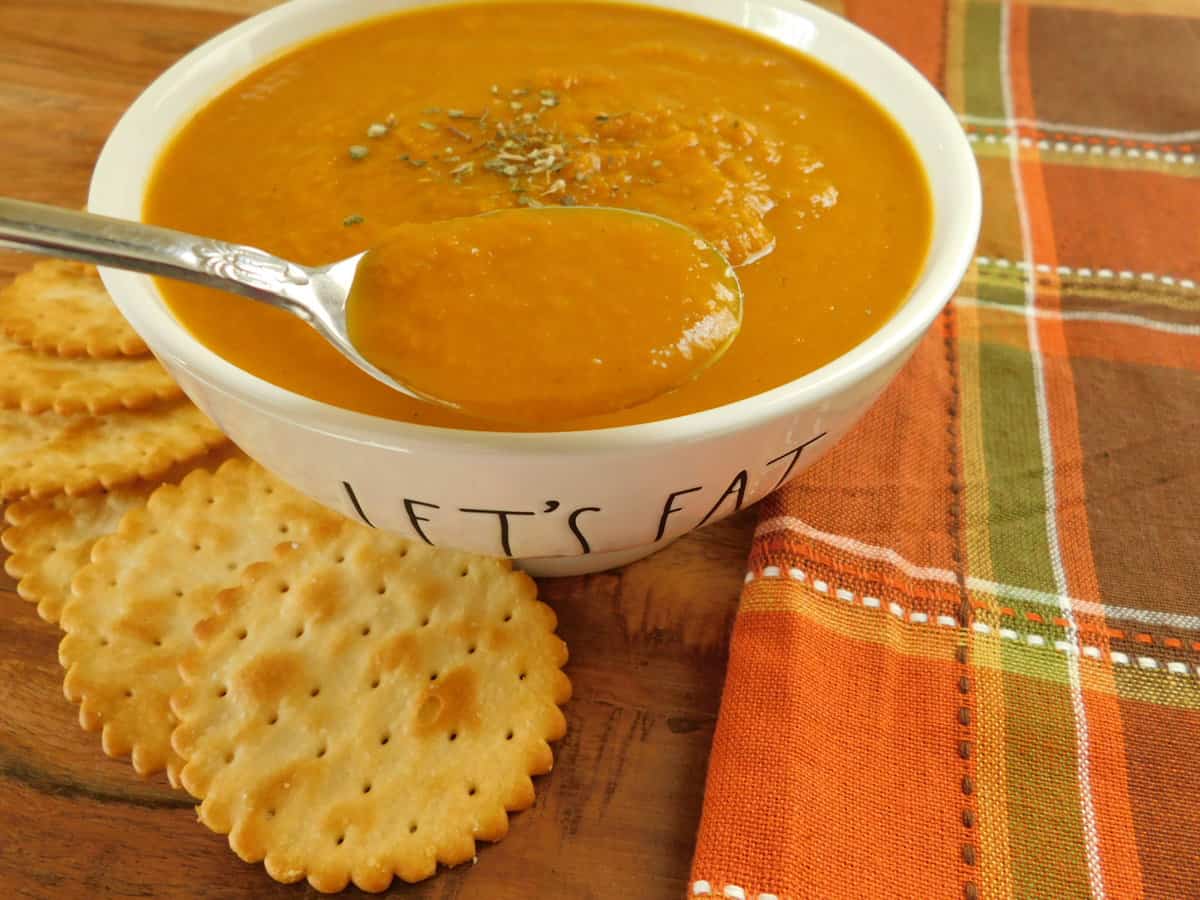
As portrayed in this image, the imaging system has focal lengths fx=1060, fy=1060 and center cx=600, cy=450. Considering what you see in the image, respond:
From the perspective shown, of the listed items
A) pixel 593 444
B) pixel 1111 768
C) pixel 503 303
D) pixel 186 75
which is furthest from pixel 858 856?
pixel 186 75

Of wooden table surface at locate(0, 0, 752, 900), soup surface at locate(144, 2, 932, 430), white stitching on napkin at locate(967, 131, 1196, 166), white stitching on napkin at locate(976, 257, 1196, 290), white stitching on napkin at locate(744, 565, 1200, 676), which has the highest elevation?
soup surface at locate(144, 2, 932, 430)

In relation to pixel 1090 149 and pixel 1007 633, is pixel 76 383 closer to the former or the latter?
pixel 1007 633

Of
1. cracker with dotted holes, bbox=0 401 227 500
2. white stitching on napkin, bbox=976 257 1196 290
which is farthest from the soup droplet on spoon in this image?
white stitching on napkin, bbox=976 257 1196 290

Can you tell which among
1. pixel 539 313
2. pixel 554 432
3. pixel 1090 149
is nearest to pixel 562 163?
pixel 539 313

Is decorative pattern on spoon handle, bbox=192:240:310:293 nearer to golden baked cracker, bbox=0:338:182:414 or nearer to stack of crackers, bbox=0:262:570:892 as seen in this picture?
stack of crackers, bbox=0:262:570:892

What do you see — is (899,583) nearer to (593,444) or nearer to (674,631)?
(674,631)
